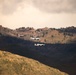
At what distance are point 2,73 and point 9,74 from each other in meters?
6.11

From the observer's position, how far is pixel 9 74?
199000 mm

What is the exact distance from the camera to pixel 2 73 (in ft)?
650
